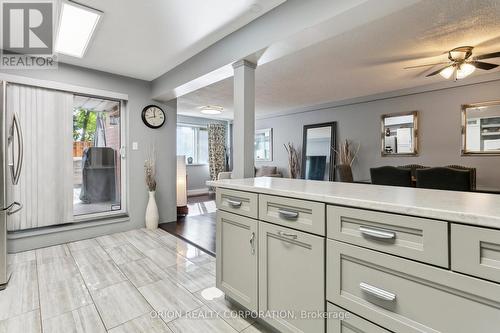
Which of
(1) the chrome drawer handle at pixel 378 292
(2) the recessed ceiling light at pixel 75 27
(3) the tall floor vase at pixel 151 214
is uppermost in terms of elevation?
(2) the recessed ceiling light at pixel 75 27

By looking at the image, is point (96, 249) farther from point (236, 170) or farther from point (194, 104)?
point (194, 104)

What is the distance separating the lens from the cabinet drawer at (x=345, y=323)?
1019 millimetres

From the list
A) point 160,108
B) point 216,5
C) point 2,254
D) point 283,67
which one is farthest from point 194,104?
point 2,254

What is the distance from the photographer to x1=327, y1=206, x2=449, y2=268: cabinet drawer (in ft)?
2.76

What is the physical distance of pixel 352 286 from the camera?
1.08 metres

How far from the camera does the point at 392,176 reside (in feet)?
10.0

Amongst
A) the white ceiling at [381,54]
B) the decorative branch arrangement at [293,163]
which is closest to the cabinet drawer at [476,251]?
the white ceiling at [381,54]

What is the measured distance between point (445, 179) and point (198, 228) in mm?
3260

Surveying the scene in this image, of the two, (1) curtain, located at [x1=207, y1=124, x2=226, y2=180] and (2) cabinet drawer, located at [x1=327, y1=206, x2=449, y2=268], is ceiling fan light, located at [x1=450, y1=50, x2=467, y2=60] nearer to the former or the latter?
(2) cabinet drawer, located at [x1=327, y1=206, x2=449, y2=268]

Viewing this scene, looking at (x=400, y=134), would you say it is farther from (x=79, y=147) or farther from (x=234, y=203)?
(x=79, y=147)

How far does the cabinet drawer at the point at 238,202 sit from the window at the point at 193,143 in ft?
17.7

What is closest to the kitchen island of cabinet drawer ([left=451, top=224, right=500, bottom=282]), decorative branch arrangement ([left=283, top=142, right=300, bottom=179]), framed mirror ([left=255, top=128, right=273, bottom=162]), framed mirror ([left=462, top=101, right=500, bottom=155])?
cabinet drawer ([left=451, top=224, right=500, bottom=282])

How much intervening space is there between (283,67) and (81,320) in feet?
10.8

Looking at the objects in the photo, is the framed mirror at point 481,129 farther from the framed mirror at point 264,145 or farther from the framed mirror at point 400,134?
Answer: the framed mirror at point 264,145
